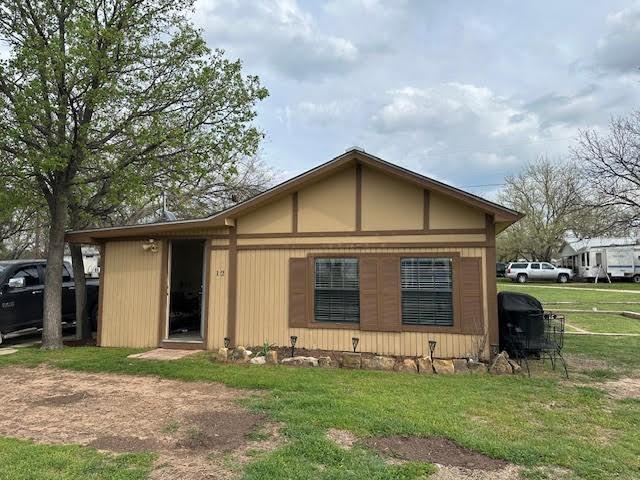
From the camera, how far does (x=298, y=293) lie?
8078 millimetres

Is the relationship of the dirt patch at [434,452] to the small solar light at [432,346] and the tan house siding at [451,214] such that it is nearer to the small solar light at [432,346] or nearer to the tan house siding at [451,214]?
the small solar light at [432,346]

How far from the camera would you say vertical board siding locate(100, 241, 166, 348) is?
348 inches

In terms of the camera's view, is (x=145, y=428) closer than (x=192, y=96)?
Yes

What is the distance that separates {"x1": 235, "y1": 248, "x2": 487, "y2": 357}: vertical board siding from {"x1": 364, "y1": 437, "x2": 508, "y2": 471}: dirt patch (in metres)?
3.58

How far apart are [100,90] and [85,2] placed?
1843 mm

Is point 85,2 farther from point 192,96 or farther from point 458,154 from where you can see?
point 458,154

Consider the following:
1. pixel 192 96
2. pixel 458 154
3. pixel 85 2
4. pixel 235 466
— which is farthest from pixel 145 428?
pixel 458 154

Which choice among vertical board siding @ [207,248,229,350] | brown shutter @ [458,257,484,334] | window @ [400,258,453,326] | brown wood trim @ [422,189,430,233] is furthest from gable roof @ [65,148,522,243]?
window @ [400,258,453,326]

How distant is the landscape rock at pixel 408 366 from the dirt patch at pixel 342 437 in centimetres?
273

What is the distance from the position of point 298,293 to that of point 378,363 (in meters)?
1.96

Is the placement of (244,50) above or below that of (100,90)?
above

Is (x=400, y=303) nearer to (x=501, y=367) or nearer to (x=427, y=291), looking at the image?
(x=427, y=291)

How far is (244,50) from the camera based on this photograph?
10.1 metres

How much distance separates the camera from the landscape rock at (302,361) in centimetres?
707
